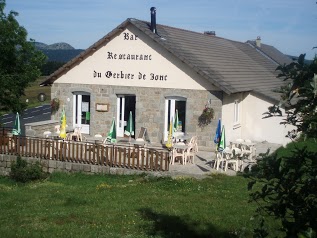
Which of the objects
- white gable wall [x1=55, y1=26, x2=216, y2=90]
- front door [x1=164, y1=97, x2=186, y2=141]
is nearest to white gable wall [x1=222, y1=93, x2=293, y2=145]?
front door [x1=164, y1=97, x2=186, y2=141]

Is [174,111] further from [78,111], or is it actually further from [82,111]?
[78,111]

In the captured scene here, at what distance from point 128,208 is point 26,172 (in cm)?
660

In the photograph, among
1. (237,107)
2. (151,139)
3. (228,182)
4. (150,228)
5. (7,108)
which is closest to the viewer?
(150,228)

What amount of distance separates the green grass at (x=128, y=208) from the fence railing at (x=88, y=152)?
2.25ft

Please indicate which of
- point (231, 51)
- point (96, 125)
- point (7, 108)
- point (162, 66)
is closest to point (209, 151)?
point (162, 66)

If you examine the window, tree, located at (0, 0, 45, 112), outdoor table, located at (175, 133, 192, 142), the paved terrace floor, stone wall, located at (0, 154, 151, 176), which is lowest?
stone wall, located at (0, 154, 151, 176)

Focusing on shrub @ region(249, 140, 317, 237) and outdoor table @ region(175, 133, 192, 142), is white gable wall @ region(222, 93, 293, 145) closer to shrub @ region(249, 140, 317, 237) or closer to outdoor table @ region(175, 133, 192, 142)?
outdoor table @ region(175, 133, 192, 142)

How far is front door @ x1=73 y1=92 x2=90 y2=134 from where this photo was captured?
22781 mm

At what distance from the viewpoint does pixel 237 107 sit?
22891mm

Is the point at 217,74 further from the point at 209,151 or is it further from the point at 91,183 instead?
the point at 91,183

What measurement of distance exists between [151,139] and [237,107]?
4751mm

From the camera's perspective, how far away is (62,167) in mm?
16812

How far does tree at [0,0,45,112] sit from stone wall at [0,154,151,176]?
9.07 feet

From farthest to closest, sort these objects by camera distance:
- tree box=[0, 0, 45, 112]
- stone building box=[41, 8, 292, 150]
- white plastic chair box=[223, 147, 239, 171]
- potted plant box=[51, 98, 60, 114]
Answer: potted plant box=[51, 98, 60, 114] → stone building box=[41, 8, 292, 150] → tree box=[0, 0, 45, 112] → white plastic chair box=[223, 147, 239, 171]
